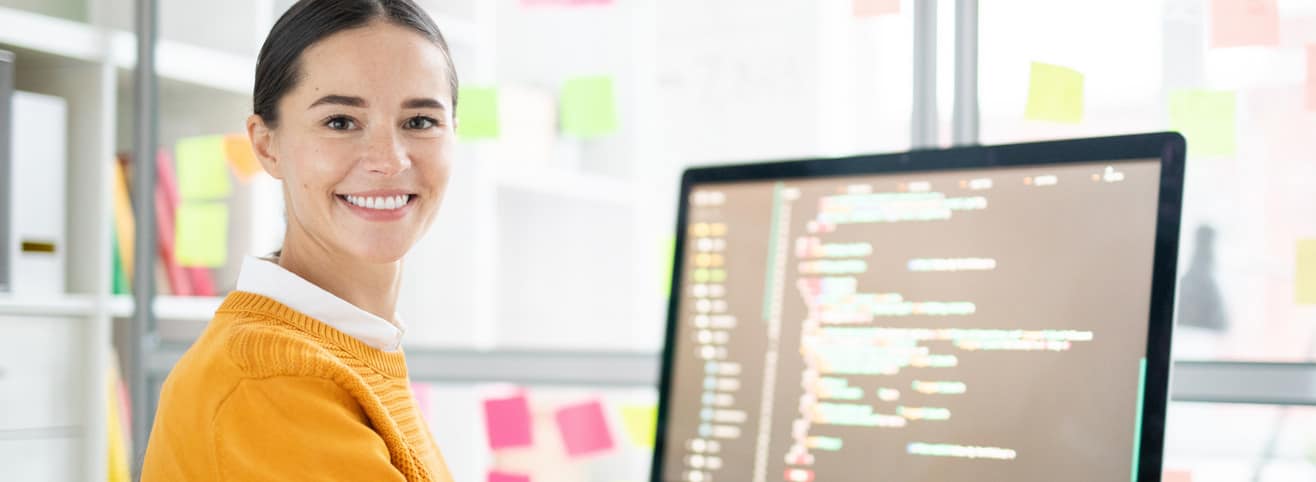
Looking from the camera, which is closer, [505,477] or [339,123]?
[339,123]

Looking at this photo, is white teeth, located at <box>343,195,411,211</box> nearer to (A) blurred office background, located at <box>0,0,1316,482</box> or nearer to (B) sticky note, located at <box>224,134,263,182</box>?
(A) blurred office background, located at <box>0,0,1316,482</box>

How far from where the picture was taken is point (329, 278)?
999 mm

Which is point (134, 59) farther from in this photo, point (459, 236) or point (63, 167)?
point (459, 236)

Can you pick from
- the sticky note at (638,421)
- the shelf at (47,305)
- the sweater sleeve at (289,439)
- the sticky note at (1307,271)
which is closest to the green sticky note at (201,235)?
the shelf at (47,305)

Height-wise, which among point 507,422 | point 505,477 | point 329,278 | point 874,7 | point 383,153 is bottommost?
point 505,477

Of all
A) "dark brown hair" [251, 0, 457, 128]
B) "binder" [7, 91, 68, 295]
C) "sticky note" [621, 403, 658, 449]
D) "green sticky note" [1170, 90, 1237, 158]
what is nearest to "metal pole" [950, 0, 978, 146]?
"green sticky note" [1170, 90, 1237, 158]

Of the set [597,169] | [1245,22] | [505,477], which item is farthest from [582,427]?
[1245,22]

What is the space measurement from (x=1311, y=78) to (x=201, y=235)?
173cm

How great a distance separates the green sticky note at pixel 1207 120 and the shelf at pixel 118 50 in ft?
4.98

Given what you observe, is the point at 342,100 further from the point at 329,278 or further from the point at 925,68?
the point at 925,68

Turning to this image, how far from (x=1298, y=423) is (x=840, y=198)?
86 cm

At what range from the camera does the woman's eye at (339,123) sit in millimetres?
949

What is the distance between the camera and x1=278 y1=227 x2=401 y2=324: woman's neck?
0.99 metres

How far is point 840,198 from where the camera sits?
39.1 inches
